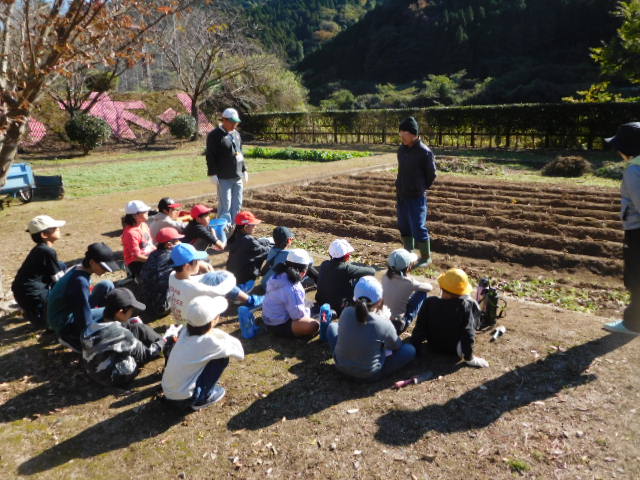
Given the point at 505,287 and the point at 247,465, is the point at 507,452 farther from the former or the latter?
the point at 505,287

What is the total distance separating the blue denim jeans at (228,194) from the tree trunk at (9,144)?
3.02 metres

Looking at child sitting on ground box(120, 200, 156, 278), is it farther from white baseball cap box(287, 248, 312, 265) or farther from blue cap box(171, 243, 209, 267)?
white baseball cap box(287, 248, 312, 265)

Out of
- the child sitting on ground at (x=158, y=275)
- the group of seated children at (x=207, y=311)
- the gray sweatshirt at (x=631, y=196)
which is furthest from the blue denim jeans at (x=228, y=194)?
the gray sweatshirt at (x=631, y=196)

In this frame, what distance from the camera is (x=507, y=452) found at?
3025 mm

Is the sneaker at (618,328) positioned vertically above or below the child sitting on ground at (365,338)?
below

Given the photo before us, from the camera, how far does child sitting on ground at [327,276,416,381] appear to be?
12.1 feet

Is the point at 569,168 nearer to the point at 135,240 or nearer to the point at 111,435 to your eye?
the point at 135,240

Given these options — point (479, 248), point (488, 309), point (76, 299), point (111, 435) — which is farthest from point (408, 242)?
point (111, 435)

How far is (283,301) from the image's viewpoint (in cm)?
453

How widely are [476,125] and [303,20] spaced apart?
9190cm

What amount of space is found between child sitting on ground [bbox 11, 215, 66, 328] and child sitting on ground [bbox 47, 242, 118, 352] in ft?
2.25

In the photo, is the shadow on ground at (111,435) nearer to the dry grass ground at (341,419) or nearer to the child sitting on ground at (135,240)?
the dry grass ground at (341,419)

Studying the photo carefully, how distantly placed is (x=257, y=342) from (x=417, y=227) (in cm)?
295

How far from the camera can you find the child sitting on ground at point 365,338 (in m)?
3.68
